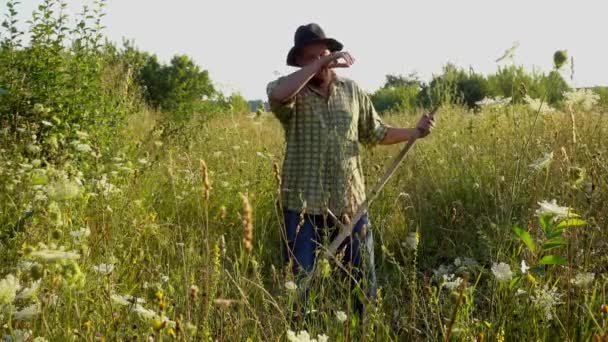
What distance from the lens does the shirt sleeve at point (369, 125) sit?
3105 millimetres

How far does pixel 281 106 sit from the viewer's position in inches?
109

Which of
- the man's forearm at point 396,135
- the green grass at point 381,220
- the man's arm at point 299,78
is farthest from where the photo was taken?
the man's forearm at point 396,135

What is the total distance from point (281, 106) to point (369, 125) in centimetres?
58

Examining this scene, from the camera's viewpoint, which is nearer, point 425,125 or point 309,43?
point 425,125

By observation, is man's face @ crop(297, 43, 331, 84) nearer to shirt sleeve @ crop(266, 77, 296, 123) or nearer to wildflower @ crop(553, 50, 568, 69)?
shirt sleeve @ crop(266, 77, 296, 123)

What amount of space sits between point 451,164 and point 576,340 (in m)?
2.85

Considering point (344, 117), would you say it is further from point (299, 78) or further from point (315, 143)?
point (299, 78)

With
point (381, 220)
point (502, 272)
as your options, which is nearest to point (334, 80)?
point (381, 220)

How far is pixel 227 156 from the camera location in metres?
5.54

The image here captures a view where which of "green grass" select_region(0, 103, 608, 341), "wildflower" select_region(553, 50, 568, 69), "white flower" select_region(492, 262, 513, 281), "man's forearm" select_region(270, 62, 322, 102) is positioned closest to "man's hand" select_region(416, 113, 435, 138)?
"green grass" select_region(0, 103, 608, 341)

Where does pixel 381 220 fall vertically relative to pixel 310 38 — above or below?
below

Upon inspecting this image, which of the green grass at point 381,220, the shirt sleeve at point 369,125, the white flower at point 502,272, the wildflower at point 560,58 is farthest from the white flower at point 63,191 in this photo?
the shirt sleeve at point 369,125

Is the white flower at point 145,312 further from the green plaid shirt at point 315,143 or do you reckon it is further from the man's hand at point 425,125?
the man's hand at point 425,125

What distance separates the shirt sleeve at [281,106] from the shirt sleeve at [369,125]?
1.37ft
